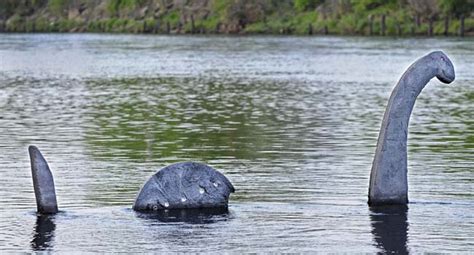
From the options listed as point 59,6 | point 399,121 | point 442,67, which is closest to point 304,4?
point 59,6

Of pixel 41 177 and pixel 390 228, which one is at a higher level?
pixel 41 177

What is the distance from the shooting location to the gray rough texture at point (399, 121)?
18.8m

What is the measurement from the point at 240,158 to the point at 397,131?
726 centimetres

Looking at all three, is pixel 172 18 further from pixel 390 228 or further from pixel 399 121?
pixel 390 228

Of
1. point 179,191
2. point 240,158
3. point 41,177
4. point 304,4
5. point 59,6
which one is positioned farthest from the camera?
point 59,6

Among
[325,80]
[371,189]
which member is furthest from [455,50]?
[371,189]

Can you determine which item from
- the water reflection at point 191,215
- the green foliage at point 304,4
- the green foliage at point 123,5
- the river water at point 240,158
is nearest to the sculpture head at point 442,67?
the river water at point 240,158

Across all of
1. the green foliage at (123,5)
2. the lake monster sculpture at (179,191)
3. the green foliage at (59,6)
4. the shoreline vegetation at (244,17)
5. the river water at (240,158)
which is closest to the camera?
the river water at (240,158)

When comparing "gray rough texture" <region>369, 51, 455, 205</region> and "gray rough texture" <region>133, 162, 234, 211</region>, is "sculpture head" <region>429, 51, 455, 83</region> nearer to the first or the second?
"gray rough texture" <region>369, 51, 455, 205</region>

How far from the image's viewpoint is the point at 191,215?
60.5 feet

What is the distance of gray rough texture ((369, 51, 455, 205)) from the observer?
739 inches

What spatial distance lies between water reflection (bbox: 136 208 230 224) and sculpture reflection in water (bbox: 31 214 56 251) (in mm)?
1180

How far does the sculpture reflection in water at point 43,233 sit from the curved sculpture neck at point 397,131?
13.9 feet

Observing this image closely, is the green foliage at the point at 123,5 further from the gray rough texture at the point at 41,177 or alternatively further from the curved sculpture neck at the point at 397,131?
the gray rough texture at the point at 41,177
